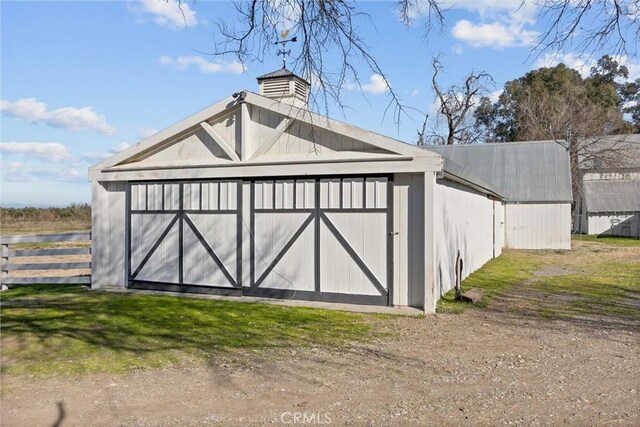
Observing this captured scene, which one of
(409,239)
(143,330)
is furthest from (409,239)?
(143,330)

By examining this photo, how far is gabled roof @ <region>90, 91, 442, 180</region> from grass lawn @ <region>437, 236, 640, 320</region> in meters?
2.92

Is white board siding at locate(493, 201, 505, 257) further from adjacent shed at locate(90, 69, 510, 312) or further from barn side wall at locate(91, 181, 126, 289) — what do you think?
barn side wall at locate(91, 181, 126, 289)

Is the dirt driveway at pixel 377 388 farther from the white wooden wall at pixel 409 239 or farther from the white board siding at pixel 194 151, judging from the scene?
the white board siding at pixel 194 151

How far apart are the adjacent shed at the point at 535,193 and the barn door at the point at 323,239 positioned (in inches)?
514

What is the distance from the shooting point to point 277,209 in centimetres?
940

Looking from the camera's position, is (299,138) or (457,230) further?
(457,230)

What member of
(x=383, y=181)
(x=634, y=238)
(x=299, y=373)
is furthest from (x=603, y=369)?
(x=634, y=238)

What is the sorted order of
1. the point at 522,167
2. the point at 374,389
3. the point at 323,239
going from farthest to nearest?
the point at 522,167, the point at 323,239, the point at 374,389

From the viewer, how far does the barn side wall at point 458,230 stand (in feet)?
29.5

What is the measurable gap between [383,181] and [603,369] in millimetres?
4321

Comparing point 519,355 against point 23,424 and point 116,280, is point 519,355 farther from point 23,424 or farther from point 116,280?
point 116,280

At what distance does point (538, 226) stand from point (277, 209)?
1600 centimetres

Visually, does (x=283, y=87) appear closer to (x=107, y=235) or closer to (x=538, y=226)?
(x=107, y=235)

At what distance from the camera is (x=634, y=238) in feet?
96.9
